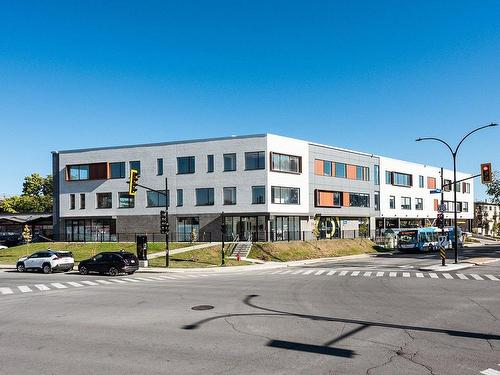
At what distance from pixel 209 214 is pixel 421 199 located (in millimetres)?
45989

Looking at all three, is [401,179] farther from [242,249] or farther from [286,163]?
[242,249]

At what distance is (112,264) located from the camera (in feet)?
114

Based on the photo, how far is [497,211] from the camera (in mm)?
127375

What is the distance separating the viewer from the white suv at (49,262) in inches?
1476

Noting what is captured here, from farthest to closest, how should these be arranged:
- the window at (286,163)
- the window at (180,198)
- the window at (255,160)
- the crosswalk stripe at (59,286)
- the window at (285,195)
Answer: the window at (180,198) < the window at (286,163) < the window at (285,195) < the window at (255,160) < the crosswalk stripe at (59,286)

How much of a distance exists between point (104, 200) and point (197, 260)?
2239cm

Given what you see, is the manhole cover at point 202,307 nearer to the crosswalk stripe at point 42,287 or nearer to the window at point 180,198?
the crosswalk stripe at point 42,287

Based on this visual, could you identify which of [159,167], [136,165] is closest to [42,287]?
[159,167]

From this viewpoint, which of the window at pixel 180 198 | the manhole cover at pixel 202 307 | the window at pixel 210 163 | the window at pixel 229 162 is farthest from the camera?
the window at pixel 180 198

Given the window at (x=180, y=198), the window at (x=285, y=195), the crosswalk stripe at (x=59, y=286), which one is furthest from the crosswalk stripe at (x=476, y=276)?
the window at (x=180, y=198)

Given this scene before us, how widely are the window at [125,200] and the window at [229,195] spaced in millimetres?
12107

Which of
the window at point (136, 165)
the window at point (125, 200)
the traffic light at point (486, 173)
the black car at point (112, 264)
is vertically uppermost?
the window at point (136, 165)

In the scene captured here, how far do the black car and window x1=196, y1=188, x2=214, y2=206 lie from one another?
20.1 metres

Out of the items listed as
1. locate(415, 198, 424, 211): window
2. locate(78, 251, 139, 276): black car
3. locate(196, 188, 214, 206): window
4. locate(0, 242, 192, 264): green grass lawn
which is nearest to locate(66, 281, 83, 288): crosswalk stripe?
locate(78, 251, 139, 276): black car
